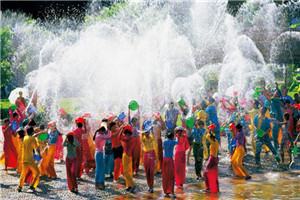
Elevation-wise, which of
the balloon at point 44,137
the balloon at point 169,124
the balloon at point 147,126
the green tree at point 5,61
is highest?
the green tree at point 5,61

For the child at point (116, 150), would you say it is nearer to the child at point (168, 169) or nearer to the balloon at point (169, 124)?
the child at point (168, 169)

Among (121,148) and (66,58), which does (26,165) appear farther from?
(66,58)

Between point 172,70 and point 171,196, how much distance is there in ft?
64.1

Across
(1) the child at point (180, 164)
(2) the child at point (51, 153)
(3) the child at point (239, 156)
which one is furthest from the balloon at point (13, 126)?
(3) the child at point (239, 156)

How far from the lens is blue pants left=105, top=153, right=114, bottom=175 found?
34.3 feet

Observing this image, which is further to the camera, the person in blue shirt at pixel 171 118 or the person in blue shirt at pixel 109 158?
the person in blue shirt at pixel 171 118

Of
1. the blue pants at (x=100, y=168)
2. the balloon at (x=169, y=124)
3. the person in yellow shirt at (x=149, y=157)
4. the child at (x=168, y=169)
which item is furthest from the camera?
the balloon at (x=169, y=124)

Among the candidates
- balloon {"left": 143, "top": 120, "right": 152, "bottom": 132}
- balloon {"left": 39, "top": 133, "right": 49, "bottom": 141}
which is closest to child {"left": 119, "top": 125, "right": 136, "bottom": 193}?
balloon {"left": 143, "top": 120, "right": 152, "bottom": 132}

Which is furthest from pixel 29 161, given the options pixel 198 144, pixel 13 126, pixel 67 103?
pixel 67 103

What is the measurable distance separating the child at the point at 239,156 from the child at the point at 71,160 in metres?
3.60

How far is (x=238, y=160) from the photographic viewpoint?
1071 centimetres

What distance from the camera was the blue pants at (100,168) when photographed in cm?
977

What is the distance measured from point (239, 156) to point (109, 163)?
2903 mm

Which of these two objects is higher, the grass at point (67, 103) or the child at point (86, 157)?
the grass at point (67, 103)
